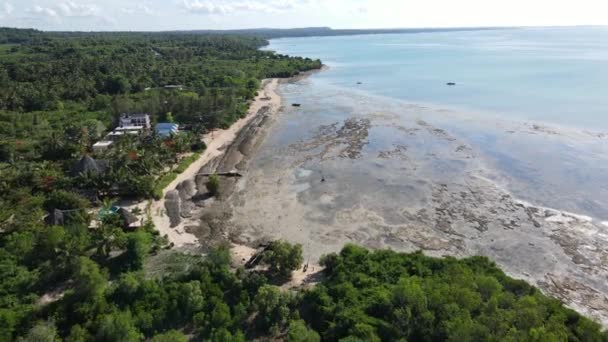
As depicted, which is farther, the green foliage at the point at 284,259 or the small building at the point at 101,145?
the small building at the point at 101,145

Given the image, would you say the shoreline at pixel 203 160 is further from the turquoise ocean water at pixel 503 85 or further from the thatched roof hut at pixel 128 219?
the turquoise ocean water at pixel 503 85

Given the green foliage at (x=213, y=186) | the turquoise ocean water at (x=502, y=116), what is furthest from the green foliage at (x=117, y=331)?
the turquoise ocean water at (x=502, y=116)

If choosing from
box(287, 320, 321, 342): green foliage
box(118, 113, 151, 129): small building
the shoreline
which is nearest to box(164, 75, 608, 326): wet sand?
the shoreline

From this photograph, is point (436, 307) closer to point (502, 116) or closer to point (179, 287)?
point (179, 287)

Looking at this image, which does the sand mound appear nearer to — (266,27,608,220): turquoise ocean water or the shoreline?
the shoreline

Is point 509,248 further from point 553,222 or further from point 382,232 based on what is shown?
point 382,232

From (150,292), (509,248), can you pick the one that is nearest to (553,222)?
(509,248)
